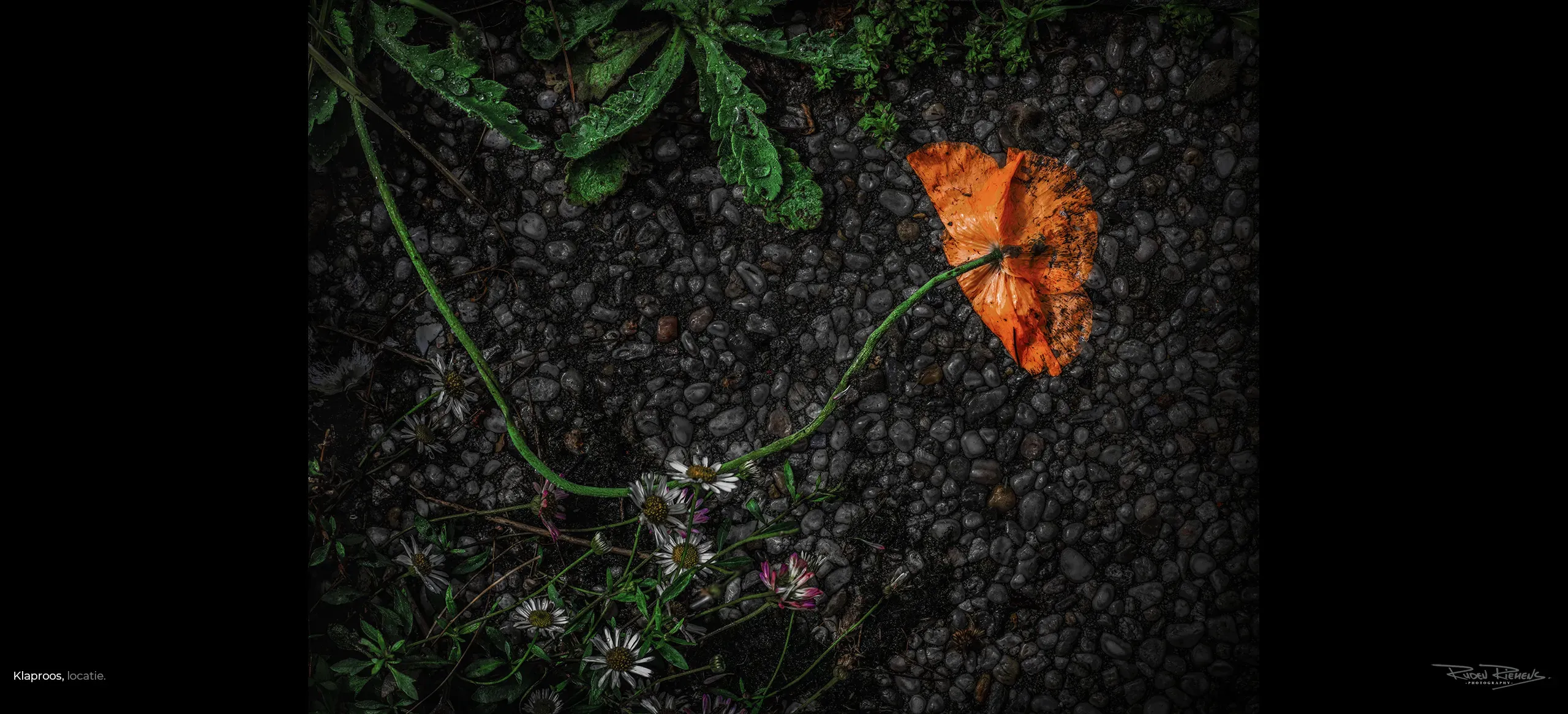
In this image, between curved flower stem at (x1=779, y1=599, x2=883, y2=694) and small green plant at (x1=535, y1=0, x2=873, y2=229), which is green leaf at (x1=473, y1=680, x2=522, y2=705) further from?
small green plant at (x1=535, y1=0, x2=873, y2=229)

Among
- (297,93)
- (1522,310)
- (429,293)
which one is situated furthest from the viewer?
(429,293)

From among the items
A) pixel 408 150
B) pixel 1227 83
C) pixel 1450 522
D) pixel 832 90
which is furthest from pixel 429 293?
pixel 1450 522

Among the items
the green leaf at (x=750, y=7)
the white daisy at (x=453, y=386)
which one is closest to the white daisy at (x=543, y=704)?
the white daisy at (x=453, y=386)

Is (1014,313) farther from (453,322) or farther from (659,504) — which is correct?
(453,322)

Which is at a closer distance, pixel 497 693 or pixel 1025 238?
pixel 497 693

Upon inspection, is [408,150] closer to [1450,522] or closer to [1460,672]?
[1450,522]

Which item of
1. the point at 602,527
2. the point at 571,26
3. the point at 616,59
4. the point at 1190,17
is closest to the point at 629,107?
the point at 616,59

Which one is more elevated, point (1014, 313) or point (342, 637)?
point (1014, 313)
